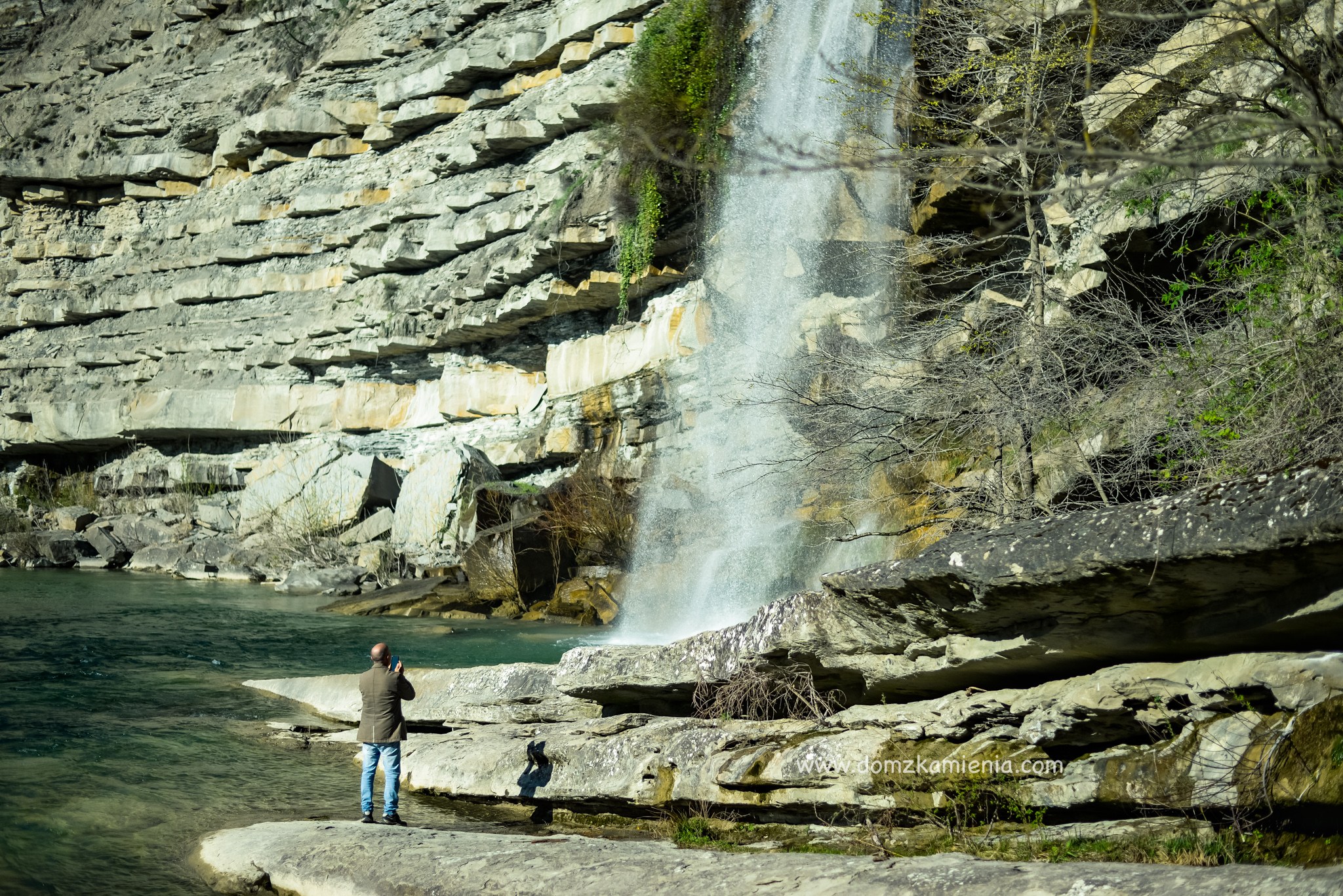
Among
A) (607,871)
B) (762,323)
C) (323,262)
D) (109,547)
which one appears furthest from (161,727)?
(323,262)

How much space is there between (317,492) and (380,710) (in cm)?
1805

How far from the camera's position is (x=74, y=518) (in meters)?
29.4

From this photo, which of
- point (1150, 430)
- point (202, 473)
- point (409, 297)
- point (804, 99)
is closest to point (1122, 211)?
point (1150, 430)

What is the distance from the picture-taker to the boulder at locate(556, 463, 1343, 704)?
150 inches

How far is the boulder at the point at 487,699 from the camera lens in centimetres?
774

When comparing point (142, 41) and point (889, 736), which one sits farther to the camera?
point (142, 41)

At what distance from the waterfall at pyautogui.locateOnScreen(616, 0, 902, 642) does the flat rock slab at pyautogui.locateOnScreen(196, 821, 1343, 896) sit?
808 centimetres

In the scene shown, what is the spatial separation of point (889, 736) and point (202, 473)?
27.6 m

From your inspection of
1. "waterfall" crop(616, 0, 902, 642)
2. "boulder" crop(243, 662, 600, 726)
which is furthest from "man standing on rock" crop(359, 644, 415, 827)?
"waterfall" crop(616, 0, 902, 642)

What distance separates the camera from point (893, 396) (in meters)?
10.2

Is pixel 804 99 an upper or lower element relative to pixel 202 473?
upper

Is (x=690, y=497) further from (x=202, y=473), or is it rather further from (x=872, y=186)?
(x=202, y=473)

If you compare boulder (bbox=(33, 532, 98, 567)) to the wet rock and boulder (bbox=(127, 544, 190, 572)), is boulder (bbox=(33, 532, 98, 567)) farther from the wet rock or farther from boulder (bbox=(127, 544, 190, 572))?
the wet rock

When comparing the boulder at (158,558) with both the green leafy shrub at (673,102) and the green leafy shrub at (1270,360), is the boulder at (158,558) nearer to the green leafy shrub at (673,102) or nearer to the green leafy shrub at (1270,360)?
the green leafy shrub at (673,102)
